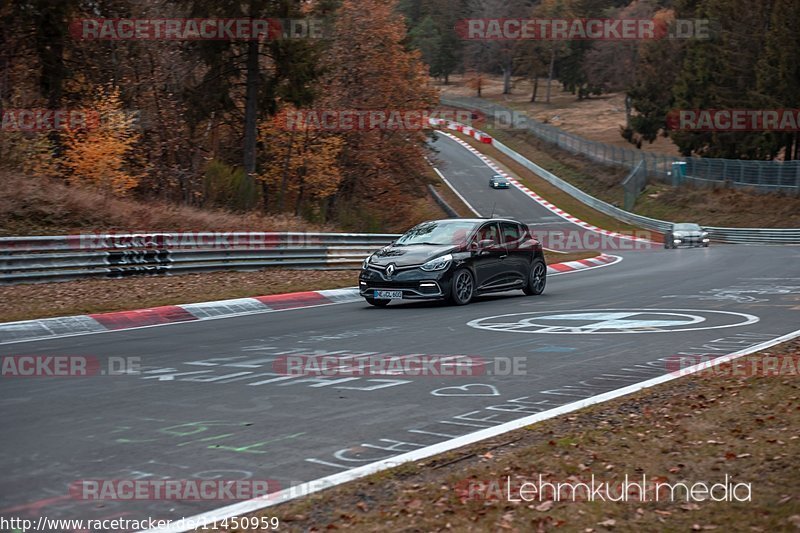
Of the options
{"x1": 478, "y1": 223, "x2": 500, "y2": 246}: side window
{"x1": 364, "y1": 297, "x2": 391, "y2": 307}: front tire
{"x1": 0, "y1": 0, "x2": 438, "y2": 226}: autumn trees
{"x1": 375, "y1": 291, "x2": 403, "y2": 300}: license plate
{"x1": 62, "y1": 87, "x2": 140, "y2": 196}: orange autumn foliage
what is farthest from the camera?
{"x1": 0, "y1": 0, "x2": 438, "y2": 226}: autumn trees

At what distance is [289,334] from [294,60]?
19528mm

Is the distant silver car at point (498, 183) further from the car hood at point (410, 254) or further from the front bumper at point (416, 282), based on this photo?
the front bumper at point (416, 282)

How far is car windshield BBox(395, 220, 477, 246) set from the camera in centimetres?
1744

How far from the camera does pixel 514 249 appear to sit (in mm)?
18656

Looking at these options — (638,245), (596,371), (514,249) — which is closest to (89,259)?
(514,249)

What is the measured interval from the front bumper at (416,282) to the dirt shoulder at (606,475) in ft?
27.4

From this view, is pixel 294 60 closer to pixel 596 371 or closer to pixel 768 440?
pixel 596 371

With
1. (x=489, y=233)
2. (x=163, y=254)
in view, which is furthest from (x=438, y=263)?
(x=163, y=254)

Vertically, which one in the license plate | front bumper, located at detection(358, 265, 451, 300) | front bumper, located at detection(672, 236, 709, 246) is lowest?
front bumper, located at detection(672, 236, 709, 246)

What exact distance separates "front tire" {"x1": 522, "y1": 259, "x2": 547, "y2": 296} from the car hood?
279 centimetres

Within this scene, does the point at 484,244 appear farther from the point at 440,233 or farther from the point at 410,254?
the point at 410,254

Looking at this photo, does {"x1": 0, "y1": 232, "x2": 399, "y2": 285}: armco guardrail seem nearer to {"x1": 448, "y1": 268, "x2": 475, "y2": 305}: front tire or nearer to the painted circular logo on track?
{"x1": 448, "y1": 268, "x2": 475, "y2": 305}: front tire

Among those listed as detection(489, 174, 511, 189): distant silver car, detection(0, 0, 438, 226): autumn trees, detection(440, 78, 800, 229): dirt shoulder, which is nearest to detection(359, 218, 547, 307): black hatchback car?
detection(0, 0, 438, 226): autumn trees

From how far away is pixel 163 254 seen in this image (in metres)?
19.9
